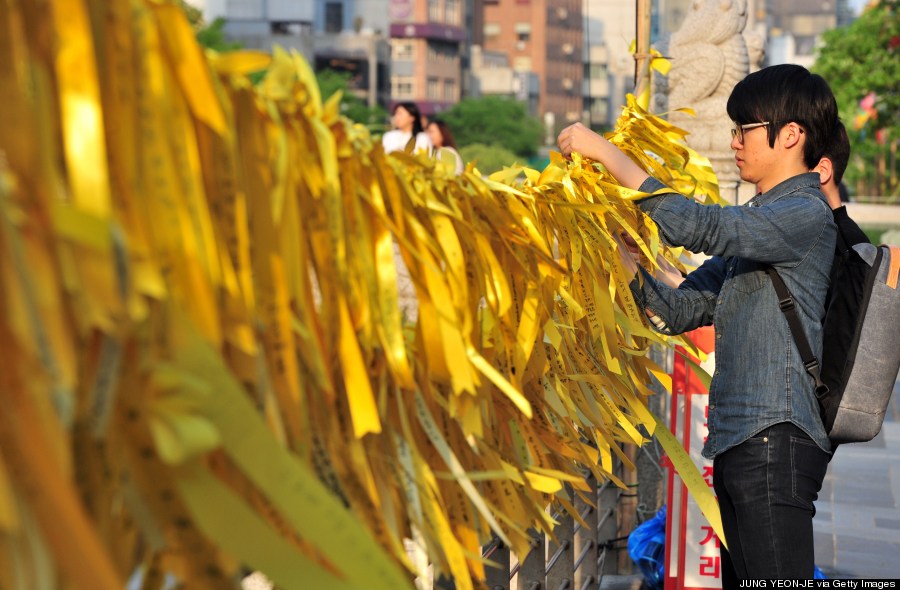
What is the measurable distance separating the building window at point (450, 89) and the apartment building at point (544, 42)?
13329mm

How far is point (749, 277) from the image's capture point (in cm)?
291

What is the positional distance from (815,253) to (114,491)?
1.99 m

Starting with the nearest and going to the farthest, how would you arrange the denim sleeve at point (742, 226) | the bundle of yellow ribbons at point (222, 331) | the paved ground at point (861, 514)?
the bundle of yellow ribbons at point (222, 331), the denim sleeve at point (742, 226), the paved ground at point (861, 514)

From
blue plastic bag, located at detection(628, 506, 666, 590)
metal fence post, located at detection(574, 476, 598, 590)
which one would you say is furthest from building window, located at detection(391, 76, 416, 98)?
metal fence post, located at detection(574, 476, 598, 590)

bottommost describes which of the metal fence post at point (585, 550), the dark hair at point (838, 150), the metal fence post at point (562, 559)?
the metal fence post at point (585, 550)

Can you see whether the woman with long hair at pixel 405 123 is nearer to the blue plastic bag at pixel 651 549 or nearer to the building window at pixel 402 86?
the blue plastic bag at pixel 651 549

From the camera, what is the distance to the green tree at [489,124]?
9625 centimetres

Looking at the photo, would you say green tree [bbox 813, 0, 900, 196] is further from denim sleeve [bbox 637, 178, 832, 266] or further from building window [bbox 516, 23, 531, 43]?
building window [bbox 516, 23, 531, 43]

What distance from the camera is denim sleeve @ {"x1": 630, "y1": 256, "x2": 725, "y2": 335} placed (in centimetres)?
312

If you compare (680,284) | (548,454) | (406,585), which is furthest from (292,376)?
(680,284)

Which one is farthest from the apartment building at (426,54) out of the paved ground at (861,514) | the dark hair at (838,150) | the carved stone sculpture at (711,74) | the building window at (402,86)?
the dark hair at (838,150)

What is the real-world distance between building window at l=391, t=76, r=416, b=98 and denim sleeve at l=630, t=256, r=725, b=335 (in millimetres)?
105034

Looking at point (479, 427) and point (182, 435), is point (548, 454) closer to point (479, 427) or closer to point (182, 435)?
point (479, 427)

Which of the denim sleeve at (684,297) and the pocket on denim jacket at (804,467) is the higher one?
the denim sleeve at (684,297)
